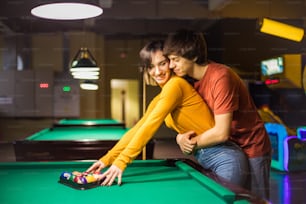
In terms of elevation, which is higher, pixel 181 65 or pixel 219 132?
pixel 181 65

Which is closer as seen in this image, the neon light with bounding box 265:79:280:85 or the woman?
the woman

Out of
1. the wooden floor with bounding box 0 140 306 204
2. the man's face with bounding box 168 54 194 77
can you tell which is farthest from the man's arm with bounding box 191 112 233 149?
the wooden floor with bounding box 0 140 306 204

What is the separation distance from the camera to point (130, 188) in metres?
1.66

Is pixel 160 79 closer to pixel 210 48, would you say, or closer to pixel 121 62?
pixel 210 48

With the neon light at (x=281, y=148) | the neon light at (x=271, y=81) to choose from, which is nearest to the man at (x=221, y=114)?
the neon light at (x=281, y=148)

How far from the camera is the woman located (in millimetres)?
1829

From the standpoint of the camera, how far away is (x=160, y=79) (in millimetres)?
2275

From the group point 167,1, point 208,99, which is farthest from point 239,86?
point 167,1

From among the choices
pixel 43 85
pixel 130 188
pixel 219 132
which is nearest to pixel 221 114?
pixel 219 132

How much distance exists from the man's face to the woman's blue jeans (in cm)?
42

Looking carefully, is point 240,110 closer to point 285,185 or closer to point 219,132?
point 219,132

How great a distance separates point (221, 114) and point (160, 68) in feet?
1.54

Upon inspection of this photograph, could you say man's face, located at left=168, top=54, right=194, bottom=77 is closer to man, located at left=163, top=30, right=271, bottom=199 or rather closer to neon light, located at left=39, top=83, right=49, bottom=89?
man, located at left=163, top=30, right=271, bottom=199

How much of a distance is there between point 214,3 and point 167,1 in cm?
70
